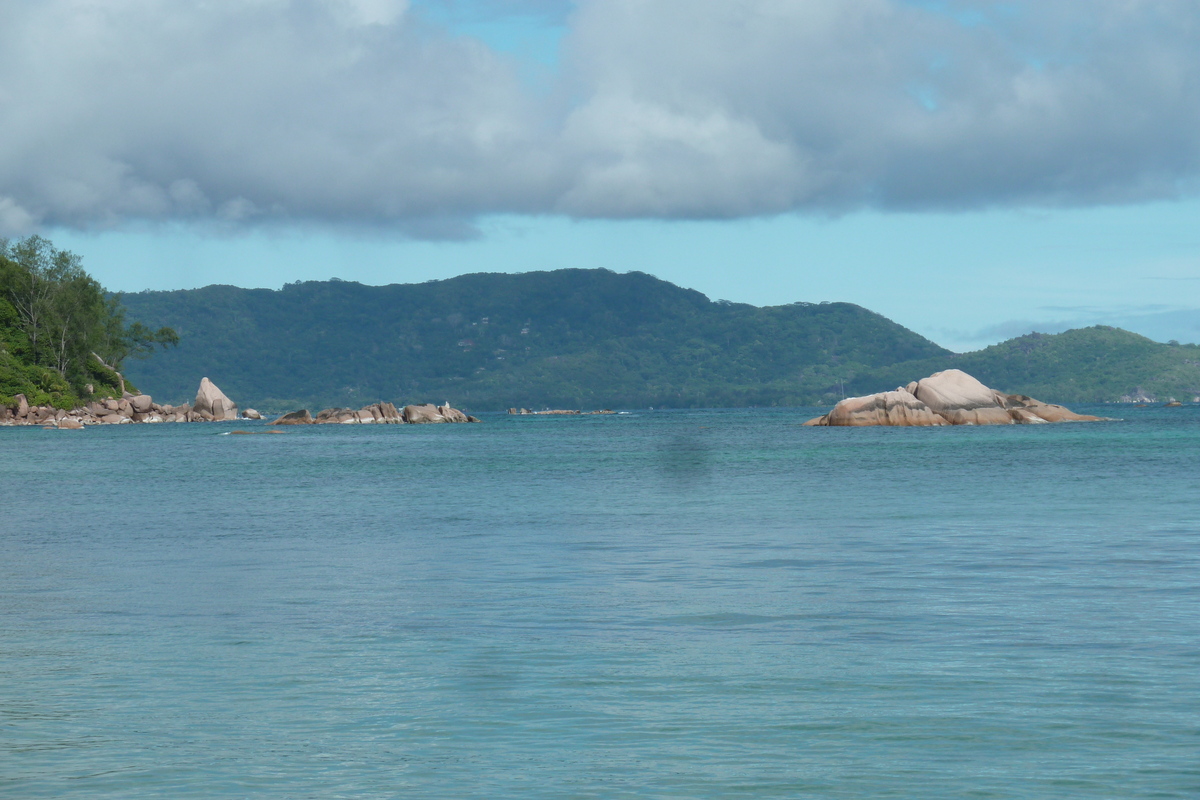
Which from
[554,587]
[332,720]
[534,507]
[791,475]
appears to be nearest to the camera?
[332,720]

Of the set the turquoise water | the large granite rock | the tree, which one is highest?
the tree

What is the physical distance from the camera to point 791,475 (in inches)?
1827

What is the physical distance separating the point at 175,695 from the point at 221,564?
1047 centimetres

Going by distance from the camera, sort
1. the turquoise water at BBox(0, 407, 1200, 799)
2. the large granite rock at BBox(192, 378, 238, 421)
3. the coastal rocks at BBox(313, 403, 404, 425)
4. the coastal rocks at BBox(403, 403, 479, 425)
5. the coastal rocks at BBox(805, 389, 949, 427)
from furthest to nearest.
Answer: the large granite rock at BBox(192, 378, 238, 421) → the coastal rocks at BBox(313, 403, 404, 425) → the coastal rocks at BBox(403, 403, 479, 425) → the coastal rocks at BBox(805, 389, 949, 427) → the turquoise water at BBox(0, 407, 1200, 799)

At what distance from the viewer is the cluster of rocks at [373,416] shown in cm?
14088

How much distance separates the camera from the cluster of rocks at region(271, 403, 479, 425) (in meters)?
141

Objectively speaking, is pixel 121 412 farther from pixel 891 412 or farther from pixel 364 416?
pixel 891 412

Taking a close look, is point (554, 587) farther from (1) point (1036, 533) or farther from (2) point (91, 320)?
(2) point (91, 320)

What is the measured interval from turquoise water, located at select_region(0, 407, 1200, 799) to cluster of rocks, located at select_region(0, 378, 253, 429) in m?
95.3

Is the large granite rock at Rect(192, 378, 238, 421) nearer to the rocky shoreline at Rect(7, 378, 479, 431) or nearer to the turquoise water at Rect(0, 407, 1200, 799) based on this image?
the rocky shoreline at Rect(7, 378, 479, 431)

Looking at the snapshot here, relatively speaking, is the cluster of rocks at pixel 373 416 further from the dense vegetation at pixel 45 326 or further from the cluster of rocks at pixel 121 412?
the dense vegetation at pixel 45 326

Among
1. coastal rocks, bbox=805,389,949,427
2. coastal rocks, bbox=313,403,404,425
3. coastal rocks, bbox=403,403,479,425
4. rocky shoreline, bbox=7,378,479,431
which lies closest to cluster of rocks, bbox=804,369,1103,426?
coastal rocks, bbox=805,389,949,427

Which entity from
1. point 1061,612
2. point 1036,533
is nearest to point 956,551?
point 1036,533

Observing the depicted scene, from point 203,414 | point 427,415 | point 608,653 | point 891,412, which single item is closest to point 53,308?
point 203,414
